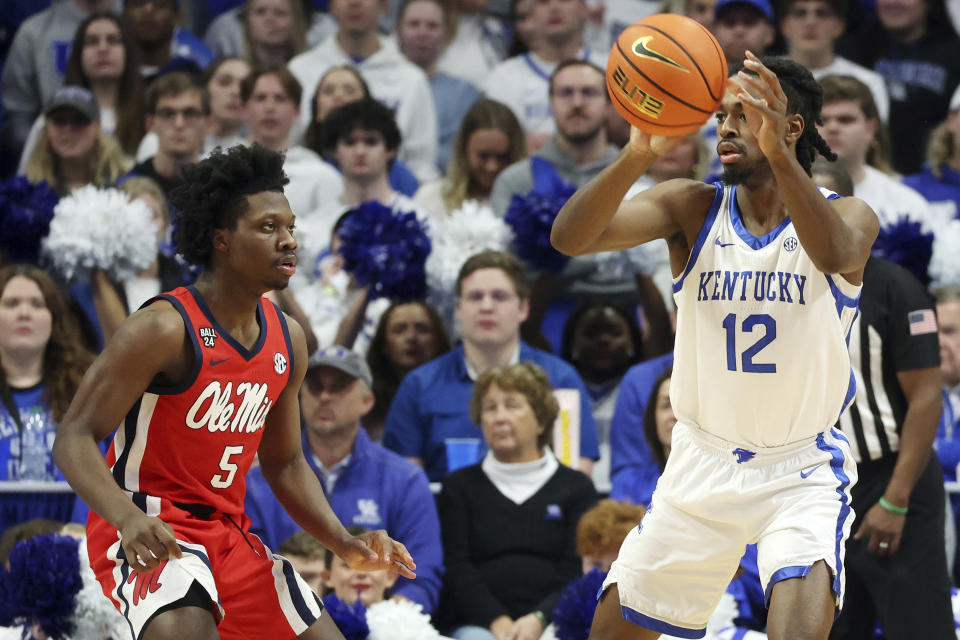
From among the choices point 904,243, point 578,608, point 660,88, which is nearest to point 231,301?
point 660,88

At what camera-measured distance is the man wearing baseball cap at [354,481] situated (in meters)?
6.21

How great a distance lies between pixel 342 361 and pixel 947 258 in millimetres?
3059

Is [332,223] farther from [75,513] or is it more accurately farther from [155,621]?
[155,621]

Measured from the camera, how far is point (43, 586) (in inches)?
208

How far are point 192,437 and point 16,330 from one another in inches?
116

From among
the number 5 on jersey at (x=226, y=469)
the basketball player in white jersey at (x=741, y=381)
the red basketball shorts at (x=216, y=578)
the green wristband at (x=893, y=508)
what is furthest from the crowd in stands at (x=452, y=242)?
the red basketball shorts at (x=216, y=578)

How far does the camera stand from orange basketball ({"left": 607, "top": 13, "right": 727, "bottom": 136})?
3980 millimetres

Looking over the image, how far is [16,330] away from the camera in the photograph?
6812 millimetres

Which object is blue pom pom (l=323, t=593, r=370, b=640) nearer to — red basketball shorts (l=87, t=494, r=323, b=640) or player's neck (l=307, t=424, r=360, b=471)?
red basketball shorts (l=87, t=494, r=323, b=640)

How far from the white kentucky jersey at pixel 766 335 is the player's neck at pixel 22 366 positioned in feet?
12.5

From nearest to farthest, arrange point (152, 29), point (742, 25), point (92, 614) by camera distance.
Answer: point (92, 614) → point (742, 25) → point (152, 29)

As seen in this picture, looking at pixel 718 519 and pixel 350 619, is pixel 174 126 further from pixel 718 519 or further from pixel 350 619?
pixel 718 519

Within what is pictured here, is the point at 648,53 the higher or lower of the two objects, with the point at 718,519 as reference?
higher

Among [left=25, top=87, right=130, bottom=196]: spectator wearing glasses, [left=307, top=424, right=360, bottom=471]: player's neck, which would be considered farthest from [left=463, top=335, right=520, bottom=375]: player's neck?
[left=25, top=87, right=130, bottom=196]: spectator wearing glasses
